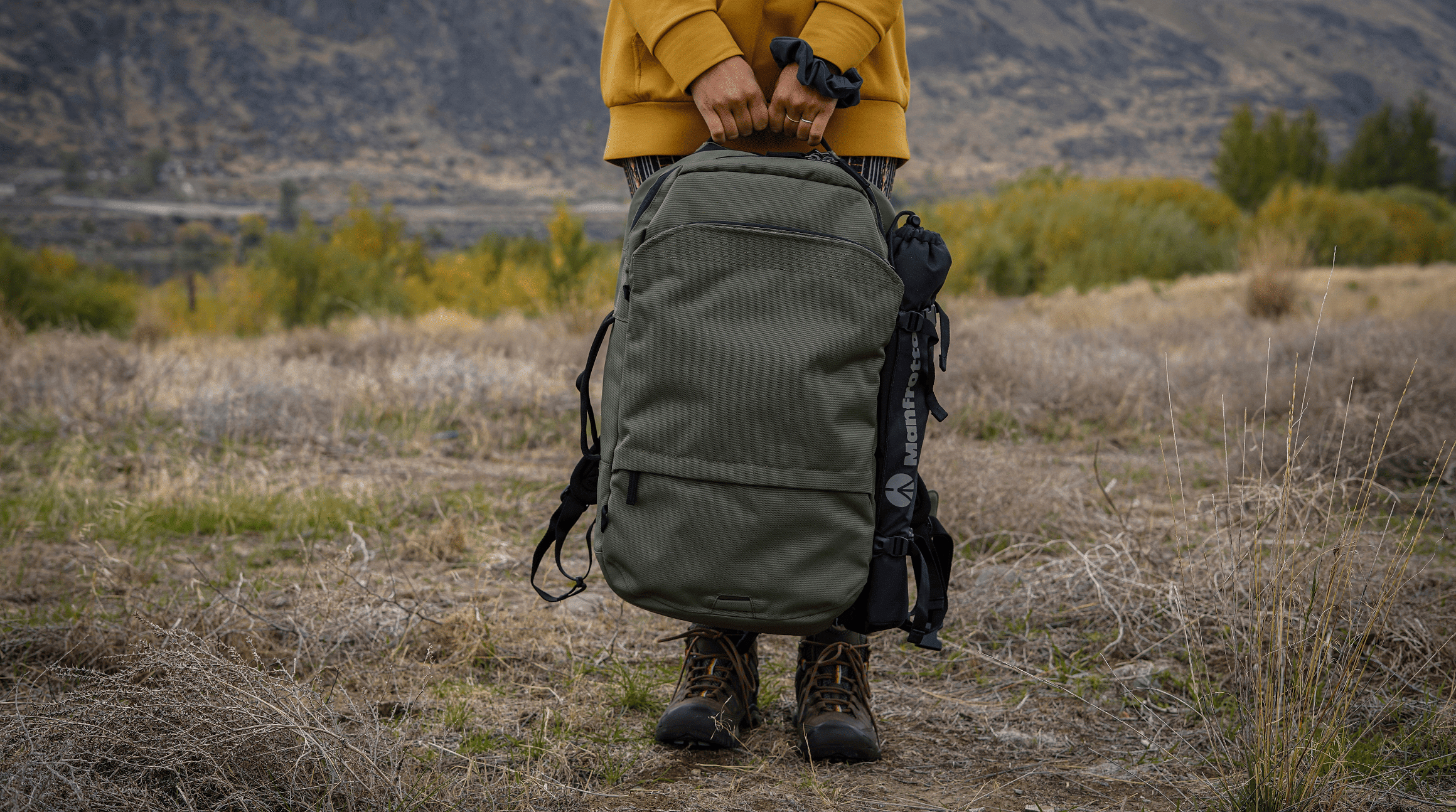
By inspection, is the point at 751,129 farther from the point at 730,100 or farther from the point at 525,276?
the point at 525,276

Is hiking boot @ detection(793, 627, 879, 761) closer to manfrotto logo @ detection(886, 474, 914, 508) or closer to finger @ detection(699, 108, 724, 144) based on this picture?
manfrotto logo @ detection(886, 474, 914, 508)

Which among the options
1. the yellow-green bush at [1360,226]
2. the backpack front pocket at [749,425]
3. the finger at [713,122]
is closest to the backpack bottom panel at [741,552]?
the backpack front pocket at [749,425]

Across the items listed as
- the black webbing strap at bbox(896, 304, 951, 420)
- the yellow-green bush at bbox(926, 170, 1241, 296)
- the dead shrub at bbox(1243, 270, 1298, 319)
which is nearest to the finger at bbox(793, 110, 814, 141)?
the black webbing strap at bbox(896, 304, 951, 420)

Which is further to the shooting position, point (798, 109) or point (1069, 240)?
point (1069, 240)

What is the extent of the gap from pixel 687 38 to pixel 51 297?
15.6m

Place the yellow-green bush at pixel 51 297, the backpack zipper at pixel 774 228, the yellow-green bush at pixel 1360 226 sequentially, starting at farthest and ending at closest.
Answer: the yellow-green bush at pixel 1360 226 < the yellow-green bush at pixel 51 297 < the backpack zipper at pixel 774 228

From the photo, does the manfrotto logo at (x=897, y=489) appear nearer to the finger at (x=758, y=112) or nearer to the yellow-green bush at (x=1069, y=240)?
the finger at (x=758, y=112)

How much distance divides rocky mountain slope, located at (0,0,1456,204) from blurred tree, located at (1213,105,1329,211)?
70255mm

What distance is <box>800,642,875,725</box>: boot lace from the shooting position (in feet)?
5.49

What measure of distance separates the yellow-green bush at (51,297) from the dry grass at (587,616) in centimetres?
979

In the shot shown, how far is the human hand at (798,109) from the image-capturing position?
1533 millimetres

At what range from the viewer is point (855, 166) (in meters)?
1.72

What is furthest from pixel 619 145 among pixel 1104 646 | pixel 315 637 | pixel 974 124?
pixel 974 124

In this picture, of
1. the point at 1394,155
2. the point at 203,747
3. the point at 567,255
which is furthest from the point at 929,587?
the point at 1394,155
